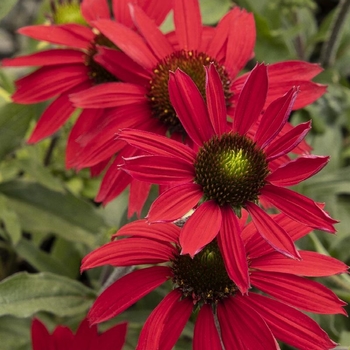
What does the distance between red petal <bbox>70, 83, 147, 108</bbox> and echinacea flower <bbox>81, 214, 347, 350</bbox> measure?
188mm

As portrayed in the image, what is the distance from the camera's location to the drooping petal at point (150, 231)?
0.72m

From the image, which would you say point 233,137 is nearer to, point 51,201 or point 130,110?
point 130,110

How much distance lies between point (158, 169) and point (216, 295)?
18cm

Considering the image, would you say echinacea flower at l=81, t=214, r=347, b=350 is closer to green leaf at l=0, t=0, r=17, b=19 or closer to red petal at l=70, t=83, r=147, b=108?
red petal at l=70, t=83, r=147, b=108

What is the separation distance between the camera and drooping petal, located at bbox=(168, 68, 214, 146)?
0.70m

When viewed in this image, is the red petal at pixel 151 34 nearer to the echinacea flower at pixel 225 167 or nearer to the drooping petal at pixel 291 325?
the echinacea flower at pixel 225 167

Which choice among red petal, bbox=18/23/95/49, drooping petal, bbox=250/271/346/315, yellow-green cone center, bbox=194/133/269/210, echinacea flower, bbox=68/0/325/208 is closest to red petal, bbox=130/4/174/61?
echinacea flower, bbox=68/0/325/208

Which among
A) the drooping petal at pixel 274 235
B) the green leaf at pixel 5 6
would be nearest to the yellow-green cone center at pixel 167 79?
the drooping petal at pixel 274 235

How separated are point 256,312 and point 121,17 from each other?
20.5 inches

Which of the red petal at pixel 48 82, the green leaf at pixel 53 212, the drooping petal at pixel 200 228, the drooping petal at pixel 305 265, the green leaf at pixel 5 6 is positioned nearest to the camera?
the drooping petal at pixel 200 228

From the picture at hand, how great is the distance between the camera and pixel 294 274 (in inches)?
29.0

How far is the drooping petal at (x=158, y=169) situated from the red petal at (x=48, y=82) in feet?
1.08

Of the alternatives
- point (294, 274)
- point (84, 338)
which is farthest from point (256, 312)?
point (84, 338)

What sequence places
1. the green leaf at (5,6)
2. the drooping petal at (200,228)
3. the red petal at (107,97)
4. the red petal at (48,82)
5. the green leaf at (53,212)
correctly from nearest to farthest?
the drooping petal at (200,228) < the red petal at (107,97) < the red petal at (48,82) < the green leaf at (5,6) < the green leaf at (53,212)
